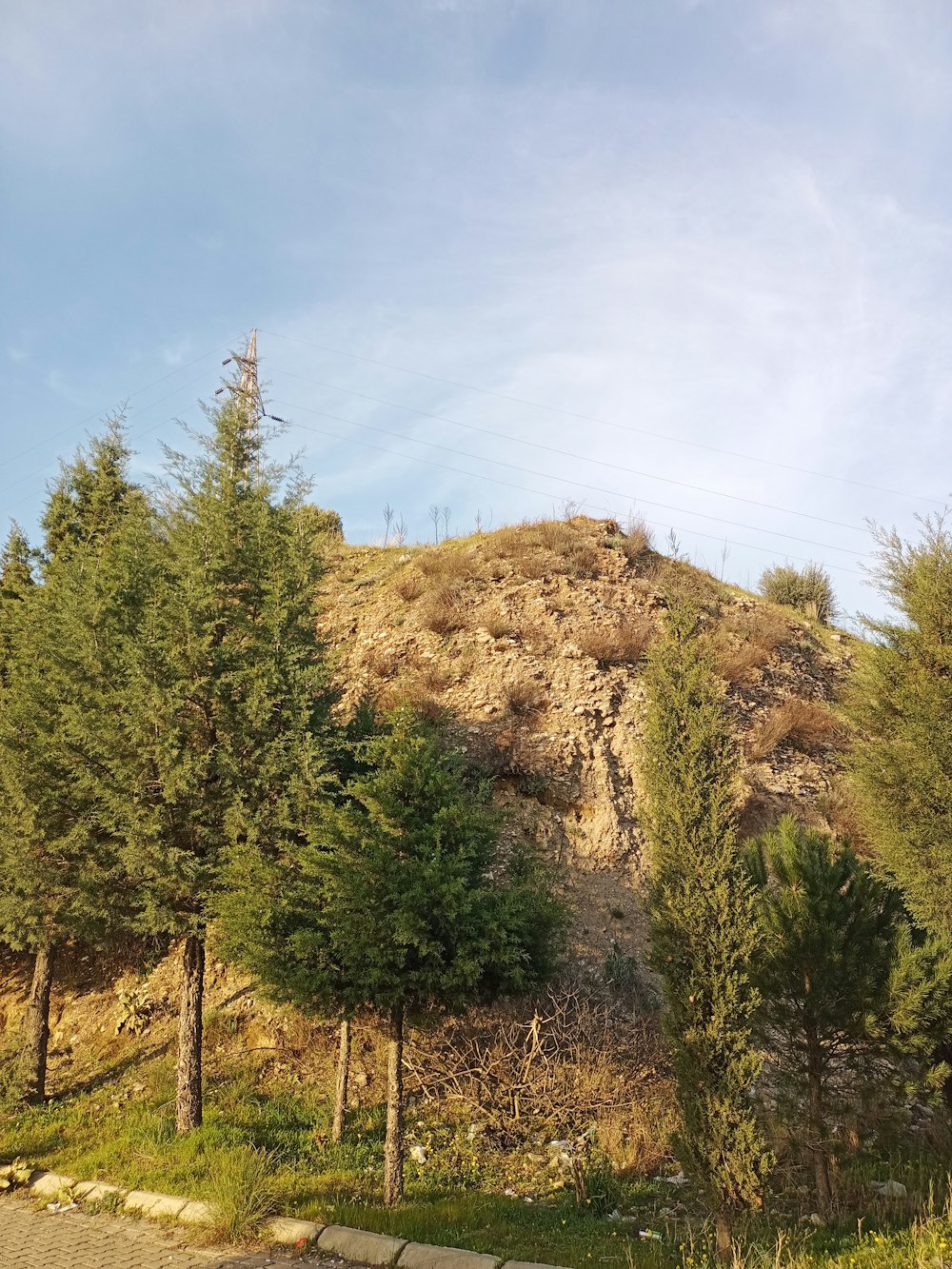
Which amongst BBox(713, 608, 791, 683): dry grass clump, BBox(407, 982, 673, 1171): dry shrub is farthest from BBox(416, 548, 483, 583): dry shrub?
BBox(407, 982, 673, 1171): dry shrub

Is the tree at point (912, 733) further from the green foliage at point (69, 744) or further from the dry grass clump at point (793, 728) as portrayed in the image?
the green foliage at point (69, 744)

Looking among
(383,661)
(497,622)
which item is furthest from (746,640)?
(383,661)

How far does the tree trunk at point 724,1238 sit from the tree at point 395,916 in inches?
104

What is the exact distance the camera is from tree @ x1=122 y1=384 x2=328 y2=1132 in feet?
35.2

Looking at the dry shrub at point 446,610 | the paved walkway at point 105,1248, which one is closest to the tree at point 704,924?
Answer: the paved walkway at point 105,1248

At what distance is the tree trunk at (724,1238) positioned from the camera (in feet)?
21.9

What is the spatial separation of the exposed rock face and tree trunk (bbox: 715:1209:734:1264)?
24.8 feet

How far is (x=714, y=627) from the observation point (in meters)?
23.7

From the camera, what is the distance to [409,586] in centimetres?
2370

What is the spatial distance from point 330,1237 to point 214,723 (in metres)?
6.07

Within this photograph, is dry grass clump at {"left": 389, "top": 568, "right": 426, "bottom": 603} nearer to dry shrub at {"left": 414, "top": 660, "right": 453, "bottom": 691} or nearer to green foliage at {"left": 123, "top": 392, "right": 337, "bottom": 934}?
dry shrub at {"left": 414, "top": 660, "right": 453, "bottom": 691}

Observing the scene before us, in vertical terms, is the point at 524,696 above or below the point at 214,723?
above

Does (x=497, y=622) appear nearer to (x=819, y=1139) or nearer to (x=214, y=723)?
(x=214, y=723)

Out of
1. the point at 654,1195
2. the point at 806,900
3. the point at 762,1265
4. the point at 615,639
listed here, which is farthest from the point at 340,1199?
the point at 615,639
